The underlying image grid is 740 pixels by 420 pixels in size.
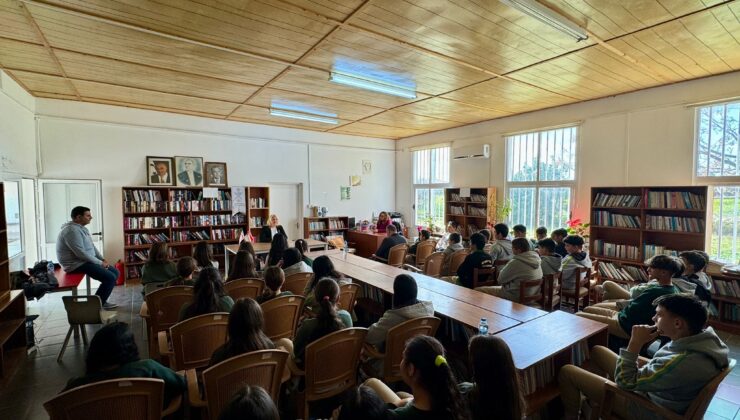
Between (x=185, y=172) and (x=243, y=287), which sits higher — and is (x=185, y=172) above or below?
above

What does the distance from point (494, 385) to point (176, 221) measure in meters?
7.55

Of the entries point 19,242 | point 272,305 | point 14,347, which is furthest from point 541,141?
point 19,242

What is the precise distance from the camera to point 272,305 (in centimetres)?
278

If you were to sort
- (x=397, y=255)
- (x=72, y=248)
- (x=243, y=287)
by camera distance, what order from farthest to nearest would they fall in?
1. (x=397, y=255)
2. (x=72, y=248)
3. (x=243, y=287)

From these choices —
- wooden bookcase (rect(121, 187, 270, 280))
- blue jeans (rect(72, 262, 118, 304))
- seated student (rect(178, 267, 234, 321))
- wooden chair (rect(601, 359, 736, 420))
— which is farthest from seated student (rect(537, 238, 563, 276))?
wooden bookcase (rect(121, 187, 270, 280))

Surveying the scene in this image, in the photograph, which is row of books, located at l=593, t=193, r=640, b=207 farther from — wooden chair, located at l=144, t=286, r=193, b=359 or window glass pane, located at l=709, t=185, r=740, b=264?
wooden chair, located at l=144, t=286, r=193, b=359

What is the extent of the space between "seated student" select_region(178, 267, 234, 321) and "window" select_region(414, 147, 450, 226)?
7.25 m

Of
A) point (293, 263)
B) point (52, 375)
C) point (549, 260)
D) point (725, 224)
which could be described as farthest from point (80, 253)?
point (725, 224)

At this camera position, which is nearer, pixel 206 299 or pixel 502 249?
pixel 206 299

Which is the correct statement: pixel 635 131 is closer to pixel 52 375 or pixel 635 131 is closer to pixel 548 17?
pixel 548 17

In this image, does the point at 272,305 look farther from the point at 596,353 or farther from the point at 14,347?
the point at 14,347

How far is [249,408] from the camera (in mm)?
1146

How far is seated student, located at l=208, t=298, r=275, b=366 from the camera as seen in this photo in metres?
2.02

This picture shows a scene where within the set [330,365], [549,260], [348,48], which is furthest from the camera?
[549,260]
